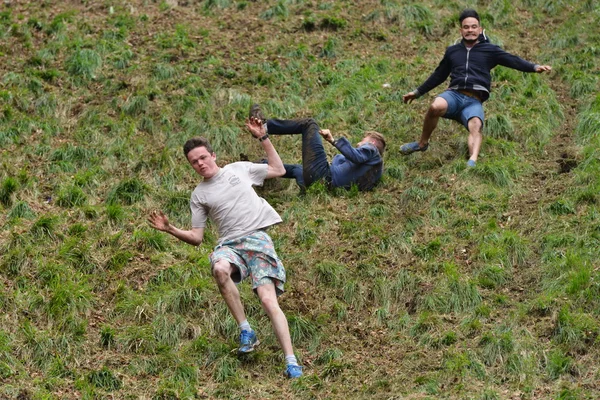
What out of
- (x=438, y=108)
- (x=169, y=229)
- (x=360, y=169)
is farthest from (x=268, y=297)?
(x=438, y=108)

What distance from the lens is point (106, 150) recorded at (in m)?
11.7

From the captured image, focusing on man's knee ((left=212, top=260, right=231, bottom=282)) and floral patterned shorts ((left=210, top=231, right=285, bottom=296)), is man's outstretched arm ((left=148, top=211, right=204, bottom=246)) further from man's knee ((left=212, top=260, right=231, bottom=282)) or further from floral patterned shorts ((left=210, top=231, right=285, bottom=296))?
man's knee ((left=212, top=260, right=231, bottom=282))

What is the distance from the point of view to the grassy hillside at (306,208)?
7.93 m

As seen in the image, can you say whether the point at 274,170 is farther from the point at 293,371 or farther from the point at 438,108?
the point at 438,108

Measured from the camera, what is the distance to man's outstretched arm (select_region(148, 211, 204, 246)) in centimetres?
759

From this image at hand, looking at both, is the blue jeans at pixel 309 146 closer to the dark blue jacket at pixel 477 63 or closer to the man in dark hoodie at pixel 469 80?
the man in dark hoodie at pixel 469 80

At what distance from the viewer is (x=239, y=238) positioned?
8016mm

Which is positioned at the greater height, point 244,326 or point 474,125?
point 474,125

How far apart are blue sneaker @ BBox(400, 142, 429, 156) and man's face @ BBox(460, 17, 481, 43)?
1433 mm

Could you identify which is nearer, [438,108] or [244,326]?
[244,326]

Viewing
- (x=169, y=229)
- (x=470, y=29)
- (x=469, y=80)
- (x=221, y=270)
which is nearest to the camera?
(x=169, y=229)

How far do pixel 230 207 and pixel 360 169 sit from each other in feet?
10.0

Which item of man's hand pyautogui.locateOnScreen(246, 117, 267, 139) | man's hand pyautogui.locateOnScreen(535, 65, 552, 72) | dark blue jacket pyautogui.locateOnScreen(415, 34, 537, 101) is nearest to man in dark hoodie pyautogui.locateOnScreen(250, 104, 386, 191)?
dark blue jacket pyautogui.locateOnScreen(415, 34, 537, 101)

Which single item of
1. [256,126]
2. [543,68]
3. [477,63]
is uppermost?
[256,126]
